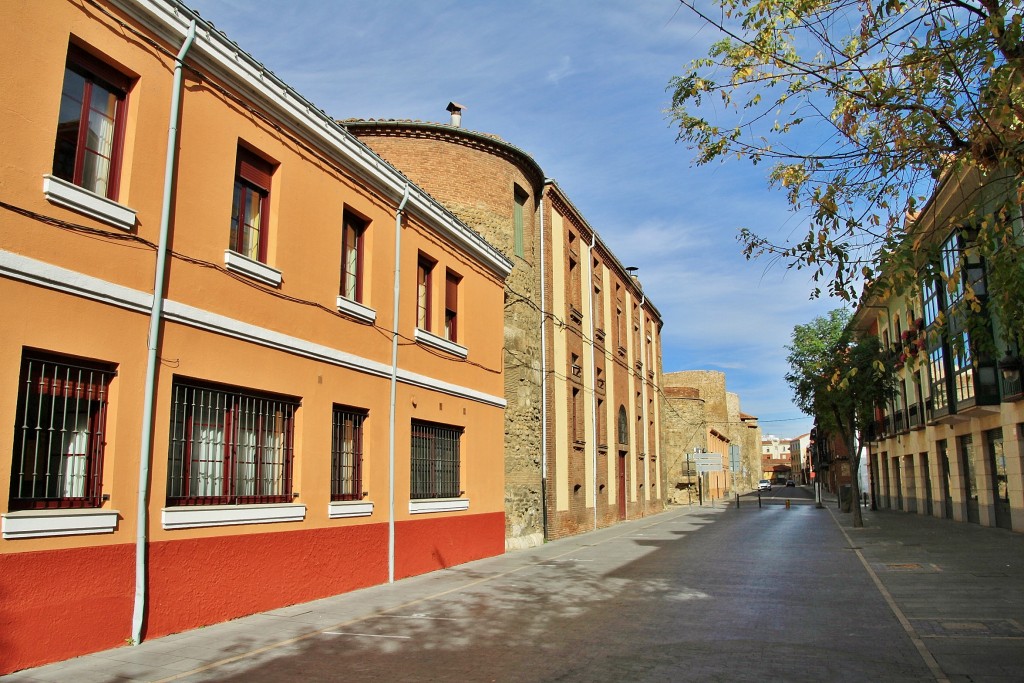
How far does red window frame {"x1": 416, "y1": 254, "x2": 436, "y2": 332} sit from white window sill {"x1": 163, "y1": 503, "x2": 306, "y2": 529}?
17.0 ft

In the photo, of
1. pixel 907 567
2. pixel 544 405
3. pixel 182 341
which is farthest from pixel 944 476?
pixel 182 341

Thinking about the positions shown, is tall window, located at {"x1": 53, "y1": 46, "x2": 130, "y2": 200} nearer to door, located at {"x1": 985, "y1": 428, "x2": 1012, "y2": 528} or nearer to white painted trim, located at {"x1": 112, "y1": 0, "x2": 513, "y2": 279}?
white painted trim, located at {"x1": 112, "y1": 0, "x2": 513, "y2": 279}

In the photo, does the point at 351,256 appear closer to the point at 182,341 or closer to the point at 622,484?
the point at 182,341

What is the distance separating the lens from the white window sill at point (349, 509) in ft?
35.0

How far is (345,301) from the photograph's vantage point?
11.3m

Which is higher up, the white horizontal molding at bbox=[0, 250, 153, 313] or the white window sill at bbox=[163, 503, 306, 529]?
the white horizontal molding at bbox=[0, 250, 153, 313]

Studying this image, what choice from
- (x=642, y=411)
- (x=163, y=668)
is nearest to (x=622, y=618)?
(x=163, y=668)

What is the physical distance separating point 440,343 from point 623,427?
18.7 m

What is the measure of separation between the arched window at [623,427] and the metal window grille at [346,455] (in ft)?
66.3

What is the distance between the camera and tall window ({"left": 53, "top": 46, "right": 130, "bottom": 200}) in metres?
7.27

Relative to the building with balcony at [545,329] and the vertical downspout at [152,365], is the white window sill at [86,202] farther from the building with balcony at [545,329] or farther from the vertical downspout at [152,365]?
the building with balcony at [545,329]

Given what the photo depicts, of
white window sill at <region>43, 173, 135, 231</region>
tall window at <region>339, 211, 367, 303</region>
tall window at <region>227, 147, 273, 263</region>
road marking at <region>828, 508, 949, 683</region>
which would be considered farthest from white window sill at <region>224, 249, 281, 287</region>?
road marking at <region>828, 508, 949, 683</region>

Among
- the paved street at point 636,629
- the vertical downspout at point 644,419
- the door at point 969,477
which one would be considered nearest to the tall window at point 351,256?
the paved street at point 636,629

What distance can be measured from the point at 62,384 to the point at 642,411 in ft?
100
